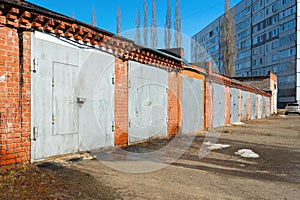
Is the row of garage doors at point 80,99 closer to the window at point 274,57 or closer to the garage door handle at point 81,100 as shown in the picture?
the garage door handle at point 81,100

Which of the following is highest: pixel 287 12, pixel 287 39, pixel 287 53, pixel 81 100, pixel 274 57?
pixel 287 12

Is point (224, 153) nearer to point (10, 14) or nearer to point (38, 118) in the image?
point (38, 118)

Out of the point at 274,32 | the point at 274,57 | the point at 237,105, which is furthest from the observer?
the point at 274,32

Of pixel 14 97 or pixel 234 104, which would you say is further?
pixel 234 104

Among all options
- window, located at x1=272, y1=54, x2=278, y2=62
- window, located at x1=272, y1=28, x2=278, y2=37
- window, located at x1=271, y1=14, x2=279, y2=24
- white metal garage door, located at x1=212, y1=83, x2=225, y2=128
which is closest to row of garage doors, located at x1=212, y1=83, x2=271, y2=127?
white metal garage door, located at x1=212, y1=83, x2=225, y2=128

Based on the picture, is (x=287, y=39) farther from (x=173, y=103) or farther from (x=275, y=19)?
(x=173, y=103)

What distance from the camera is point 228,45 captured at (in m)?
44.3

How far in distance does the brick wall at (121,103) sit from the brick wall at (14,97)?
247cm

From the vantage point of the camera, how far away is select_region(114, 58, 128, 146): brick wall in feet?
22.0

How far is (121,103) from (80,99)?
147 centimetres

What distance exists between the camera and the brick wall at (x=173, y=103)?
9391mm

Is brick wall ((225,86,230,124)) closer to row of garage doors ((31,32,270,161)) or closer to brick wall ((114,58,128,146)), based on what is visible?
row of garage doors ((31,32,270,161))

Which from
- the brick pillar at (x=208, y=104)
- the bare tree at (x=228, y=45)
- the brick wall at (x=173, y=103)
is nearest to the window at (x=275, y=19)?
the bare tree at (x=228, y=45)

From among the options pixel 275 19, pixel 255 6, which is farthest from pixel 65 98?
pixel 255 6
